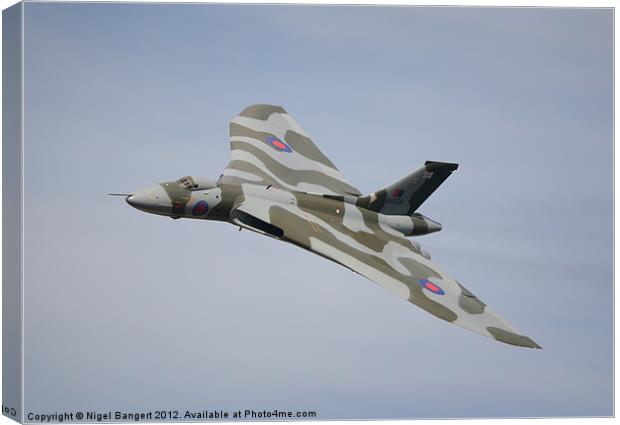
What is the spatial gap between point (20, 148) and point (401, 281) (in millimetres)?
11464

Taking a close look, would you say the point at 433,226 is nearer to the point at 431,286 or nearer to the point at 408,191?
the point at 408,191

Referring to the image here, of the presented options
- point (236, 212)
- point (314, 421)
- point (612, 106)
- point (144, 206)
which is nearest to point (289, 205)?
point (236, 212)

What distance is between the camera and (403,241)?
36.4 meters

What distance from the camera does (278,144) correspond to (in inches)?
1608

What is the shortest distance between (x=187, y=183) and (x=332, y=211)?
4.83 metres

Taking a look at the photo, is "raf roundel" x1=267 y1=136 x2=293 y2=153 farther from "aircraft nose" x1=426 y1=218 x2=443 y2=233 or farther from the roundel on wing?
"aircraft nose" x1=426 y1=218 x2=443 y2=233

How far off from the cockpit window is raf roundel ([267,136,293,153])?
566 centimetres

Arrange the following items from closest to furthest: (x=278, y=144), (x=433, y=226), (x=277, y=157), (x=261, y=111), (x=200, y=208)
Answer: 1. (x=200, y=208)
2. (x=433, y=226)
3. (x=277, y=157)
4. (x=278, y=144)
5. (x=261, y=111)

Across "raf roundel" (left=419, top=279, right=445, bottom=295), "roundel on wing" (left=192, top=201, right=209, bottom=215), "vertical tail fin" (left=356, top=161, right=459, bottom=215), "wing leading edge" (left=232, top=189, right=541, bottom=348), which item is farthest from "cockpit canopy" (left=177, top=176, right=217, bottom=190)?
"raf roundel" (left=419, top=279, right=445, bottom=295)

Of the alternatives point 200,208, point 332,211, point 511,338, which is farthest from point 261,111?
Result: point 511,338

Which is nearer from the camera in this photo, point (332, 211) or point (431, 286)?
point (431, 286)

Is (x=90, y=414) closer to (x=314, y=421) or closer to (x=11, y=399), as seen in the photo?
(x=11, y=399)

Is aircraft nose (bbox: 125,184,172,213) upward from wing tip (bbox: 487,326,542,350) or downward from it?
upward

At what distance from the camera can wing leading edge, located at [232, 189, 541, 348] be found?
31031mm
